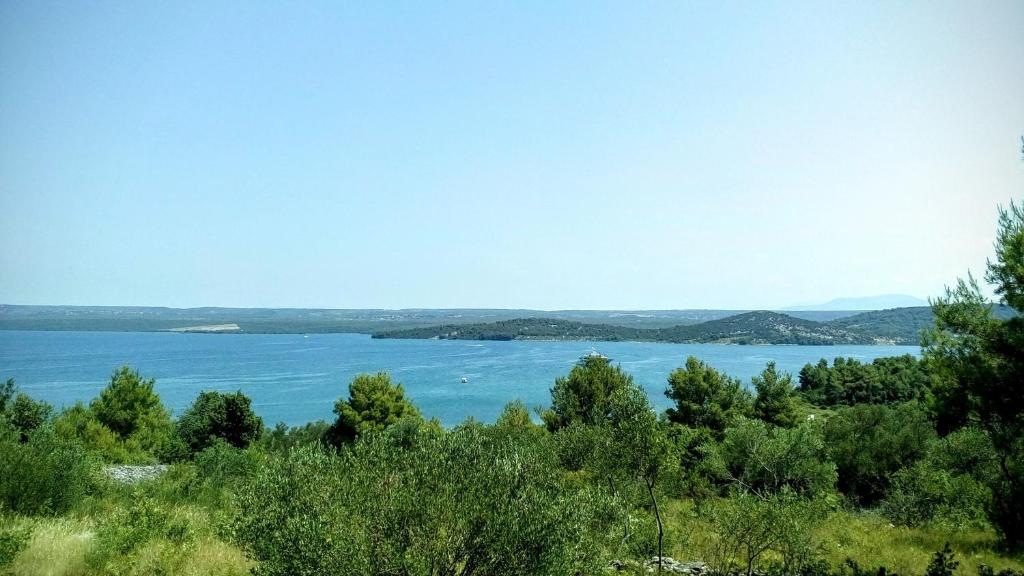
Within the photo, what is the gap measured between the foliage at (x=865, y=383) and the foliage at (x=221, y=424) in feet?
273

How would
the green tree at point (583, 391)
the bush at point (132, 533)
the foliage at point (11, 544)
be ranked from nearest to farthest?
the foliage at point (11, 544)
the bush at point (132, 533)
the green tree at point (583, 391)

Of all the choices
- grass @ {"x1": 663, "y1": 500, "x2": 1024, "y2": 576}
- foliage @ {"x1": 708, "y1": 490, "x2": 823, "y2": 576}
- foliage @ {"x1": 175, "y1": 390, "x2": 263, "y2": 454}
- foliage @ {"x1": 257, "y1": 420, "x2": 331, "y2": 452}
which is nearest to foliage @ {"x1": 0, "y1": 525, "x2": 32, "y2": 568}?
foliage @ {"x1": 708, "y1": 490, "x2": 823, "y2": 576}

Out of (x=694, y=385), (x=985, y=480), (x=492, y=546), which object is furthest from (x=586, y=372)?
(x=492, y=546)

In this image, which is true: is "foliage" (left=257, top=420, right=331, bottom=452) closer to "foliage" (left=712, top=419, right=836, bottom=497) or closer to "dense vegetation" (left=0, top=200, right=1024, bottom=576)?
"dense vegetation" (left=0, top=200, right=1024, bottom=576)

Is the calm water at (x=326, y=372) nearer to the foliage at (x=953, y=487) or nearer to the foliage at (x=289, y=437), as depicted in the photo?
the foliage at (x=289, y=437)

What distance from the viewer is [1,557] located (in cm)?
1006

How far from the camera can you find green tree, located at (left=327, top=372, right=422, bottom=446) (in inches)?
1560

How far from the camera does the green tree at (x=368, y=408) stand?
39.6 metres

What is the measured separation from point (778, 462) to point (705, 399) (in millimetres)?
13308

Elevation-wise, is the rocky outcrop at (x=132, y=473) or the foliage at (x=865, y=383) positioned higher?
the rocky outcrop at (x=132, y=473)

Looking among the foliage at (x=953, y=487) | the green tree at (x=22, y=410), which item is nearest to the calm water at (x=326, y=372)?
the green tree at (x=22, y=410)

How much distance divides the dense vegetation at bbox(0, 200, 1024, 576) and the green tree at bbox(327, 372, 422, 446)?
11327 millimetres

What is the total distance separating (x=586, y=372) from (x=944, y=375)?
31.0 metres

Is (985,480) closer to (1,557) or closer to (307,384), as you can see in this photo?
(1,557)
